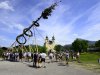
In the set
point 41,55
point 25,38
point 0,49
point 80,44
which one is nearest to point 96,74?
point 41,55

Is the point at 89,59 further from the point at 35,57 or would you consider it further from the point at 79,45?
the point at 79,45

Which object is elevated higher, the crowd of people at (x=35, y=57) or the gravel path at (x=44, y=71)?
the crowd of people at (x=35, y=57)

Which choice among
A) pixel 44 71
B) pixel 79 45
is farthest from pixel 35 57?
pixel 79 45

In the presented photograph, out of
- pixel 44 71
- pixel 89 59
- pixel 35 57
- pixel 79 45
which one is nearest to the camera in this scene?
pixel 44 71

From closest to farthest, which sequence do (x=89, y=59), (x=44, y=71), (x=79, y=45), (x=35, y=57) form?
1. (x=44, y=71)
2. (x=35, y=57)
3. (x=89, y=59)
4. (x=79, y=45)

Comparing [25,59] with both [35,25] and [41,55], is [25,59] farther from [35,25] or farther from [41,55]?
[41,55]

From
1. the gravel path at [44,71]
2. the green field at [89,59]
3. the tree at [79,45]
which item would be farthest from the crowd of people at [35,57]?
the tree at [79,45]

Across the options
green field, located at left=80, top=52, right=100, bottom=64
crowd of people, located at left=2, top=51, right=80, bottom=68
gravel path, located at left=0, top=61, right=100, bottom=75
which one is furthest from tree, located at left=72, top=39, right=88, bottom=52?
gravel path, located at left=0, top=61, right=100, bottom=75

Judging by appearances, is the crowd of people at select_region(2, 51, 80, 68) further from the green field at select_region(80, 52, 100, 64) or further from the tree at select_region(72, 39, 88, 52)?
the tree at select_region(72, 39, 88, 52)

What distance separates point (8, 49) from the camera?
5350 cm

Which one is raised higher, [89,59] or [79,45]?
[79,45]

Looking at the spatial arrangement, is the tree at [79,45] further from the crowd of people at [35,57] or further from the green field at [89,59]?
the crowd of people at [35,57]

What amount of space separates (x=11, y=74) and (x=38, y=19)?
23271 mm

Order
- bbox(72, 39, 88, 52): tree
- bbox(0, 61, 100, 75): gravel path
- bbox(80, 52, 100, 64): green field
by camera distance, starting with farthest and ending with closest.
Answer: bbox(72, 39, 88, 52): tree → bbox(80, 52, 100, 64): green field → bbox(0, 61, 100, 75): gravel path
